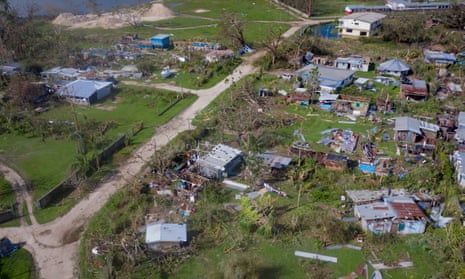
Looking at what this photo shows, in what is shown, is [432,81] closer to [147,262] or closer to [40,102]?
[147,262]

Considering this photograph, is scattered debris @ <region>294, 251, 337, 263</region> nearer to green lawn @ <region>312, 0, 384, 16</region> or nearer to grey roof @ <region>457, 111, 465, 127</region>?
grey roof @ <region>457, 111, 465, 127</region>

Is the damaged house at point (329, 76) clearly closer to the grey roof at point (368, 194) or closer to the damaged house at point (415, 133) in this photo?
the damaged house at point (415, 133)

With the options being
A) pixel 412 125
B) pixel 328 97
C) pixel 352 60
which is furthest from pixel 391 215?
pixel 352 60

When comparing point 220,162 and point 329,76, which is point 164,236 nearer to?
point 220,162

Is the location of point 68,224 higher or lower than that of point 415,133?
lower

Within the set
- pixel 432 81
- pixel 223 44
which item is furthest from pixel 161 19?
pixel 432 81
